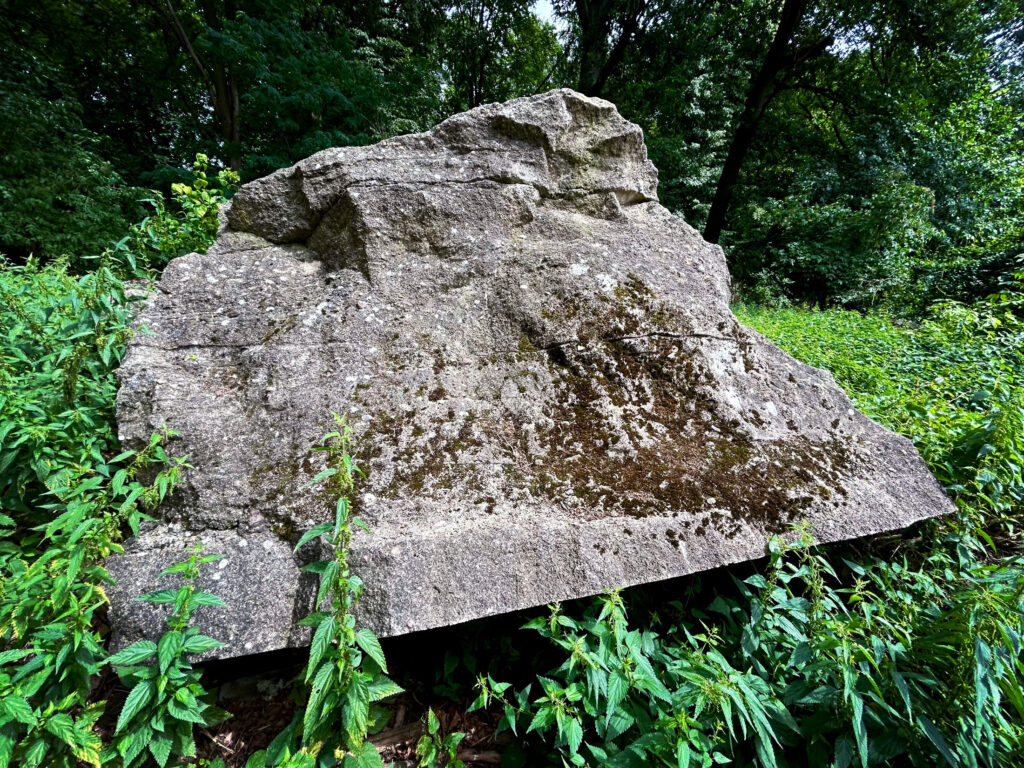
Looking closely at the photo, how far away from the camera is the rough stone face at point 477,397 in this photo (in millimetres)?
1647

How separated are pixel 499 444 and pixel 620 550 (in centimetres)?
69

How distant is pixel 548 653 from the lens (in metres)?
1.85

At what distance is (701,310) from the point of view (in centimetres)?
259

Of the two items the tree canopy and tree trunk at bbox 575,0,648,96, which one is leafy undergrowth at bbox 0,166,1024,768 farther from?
tree trunk at bbox 575,0,648,96

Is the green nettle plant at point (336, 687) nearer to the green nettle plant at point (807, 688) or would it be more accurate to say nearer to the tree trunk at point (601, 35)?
the green nettle plant at point (807, 688)

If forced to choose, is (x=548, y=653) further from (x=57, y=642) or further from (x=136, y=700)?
(x=57, y=642)

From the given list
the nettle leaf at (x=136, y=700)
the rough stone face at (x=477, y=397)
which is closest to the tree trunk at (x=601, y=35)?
the rough stone face at (x=477, y=397)

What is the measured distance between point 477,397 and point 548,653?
1.19 metres

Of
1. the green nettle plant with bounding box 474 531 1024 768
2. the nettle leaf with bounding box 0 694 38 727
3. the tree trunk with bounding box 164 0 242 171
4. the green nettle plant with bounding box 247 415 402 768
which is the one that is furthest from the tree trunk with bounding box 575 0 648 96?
the nettle leaf with bounding box 0 694 38 727

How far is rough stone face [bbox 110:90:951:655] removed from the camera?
1.65 metres

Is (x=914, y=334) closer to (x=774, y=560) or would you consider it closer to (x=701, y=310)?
(x=701, y=310)

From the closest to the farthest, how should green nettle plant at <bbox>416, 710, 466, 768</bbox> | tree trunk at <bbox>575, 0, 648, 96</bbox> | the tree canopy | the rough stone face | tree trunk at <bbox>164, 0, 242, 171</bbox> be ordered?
green nettle plant at <bbox>416, 710, 466, 768</bbox>, the rough stone face, the tree canopy, tree trunk at <bbox>164, 0, 242, 171</bbox>, tree trunk at <bbox>575, 0, 648, 96</bbox>

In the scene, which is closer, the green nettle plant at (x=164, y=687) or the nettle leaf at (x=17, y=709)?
the nettle leaf at (x=17, y=709)

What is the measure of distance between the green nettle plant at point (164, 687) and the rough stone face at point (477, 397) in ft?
0.39
